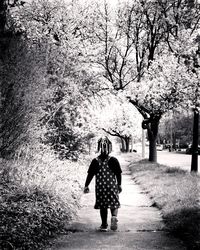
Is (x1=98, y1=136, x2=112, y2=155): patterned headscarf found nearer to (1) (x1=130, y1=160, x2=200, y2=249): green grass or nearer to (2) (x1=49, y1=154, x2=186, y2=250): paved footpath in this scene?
(2) (x1=49, y1=154, x2=186, y2=250): paved footpath

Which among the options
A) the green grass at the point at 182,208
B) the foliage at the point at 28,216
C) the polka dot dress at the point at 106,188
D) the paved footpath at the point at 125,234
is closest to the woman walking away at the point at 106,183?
the polka dot dress at the point at 106,188

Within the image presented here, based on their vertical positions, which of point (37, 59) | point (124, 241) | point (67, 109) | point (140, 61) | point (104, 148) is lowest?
point (124, 241)

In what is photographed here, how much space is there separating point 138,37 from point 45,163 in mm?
14822

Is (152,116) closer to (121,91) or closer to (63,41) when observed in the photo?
(121,91)

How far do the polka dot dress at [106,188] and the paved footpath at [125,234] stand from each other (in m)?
0.52

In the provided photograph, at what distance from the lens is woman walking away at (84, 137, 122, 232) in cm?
621

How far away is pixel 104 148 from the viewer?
20.7 feet

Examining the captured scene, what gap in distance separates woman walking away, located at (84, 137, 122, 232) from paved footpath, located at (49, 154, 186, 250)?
0.38 meters

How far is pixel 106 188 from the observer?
20.4 ft

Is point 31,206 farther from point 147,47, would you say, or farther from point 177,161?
point 177,161

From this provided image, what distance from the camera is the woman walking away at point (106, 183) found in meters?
6.21

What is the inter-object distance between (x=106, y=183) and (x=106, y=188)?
9cm

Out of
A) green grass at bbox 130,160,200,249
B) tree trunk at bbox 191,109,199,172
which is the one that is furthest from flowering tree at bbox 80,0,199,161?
green grass at bbox 130,160,200,249

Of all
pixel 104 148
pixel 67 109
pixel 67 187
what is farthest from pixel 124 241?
pixel 67 109
